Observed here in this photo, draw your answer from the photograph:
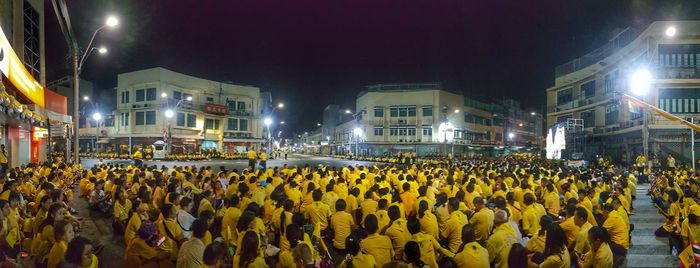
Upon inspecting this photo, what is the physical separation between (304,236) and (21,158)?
23251mm

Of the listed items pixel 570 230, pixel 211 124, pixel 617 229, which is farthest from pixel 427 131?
pixel 570 230

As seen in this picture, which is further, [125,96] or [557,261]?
[125,96]

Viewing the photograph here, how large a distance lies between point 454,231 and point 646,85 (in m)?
26.2

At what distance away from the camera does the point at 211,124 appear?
60469 millimetres

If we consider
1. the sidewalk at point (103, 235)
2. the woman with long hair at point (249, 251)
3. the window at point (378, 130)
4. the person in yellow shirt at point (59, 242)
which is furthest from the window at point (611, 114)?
the person in yellow shirt at point (59, 242)

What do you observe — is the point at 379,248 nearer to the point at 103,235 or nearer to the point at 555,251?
the point at 555,251

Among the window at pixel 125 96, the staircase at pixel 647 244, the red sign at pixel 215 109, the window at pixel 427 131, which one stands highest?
the window at pixel 125 96

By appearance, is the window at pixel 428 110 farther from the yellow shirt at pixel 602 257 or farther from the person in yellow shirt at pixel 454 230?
the yellow shirt at pixel 602 257

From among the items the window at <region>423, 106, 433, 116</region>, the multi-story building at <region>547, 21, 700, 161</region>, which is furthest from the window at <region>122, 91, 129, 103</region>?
the multi-story building at <region>547, 21, 700, 161</region>

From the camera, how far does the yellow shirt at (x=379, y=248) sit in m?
6.55

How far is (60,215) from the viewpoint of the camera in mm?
7137

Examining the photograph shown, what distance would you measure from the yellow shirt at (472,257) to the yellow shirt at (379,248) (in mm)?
1080

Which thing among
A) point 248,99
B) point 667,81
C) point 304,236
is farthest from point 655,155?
point 248,99

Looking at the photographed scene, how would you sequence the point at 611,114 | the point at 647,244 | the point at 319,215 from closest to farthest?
1. the point at 319,215
2. the point at 647,244
3. the point at 611,114
